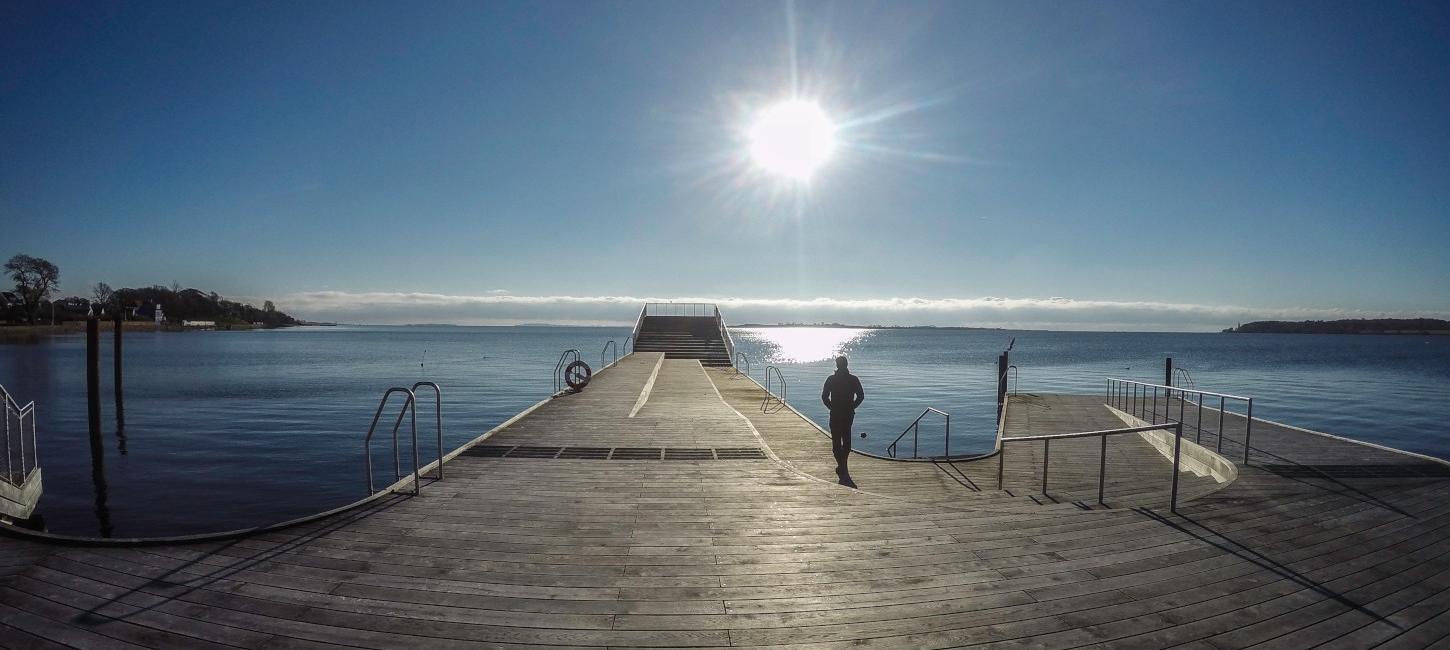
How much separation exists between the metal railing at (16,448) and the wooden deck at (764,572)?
5.41 metres

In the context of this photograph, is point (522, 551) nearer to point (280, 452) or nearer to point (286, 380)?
point (280, 452)

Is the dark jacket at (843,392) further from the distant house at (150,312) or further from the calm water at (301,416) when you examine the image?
the distant house at (150,312)

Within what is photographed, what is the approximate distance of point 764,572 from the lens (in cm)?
417

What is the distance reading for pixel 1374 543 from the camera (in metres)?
4.90

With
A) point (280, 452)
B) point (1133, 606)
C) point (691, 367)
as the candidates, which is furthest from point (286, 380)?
point (1133, 606)

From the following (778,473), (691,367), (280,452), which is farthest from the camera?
(691,367)

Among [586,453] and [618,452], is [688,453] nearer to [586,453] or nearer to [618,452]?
[618,452]

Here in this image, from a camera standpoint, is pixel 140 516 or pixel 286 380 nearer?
pixel 140 516

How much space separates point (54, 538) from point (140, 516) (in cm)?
833

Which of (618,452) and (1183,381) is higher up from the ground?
(618,452)

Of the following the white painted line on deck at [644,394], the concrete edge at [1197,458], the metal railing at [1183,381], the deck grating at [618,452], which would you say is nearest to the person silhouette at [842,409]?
the deck grating at [618,452]

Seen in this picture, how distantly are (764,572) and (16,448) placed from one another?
737 inches

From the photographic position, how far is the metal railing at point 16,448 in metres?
7.79

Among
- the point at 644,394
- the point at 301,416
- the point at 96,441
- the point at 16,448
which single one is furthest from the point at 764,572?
the point at 301,416
